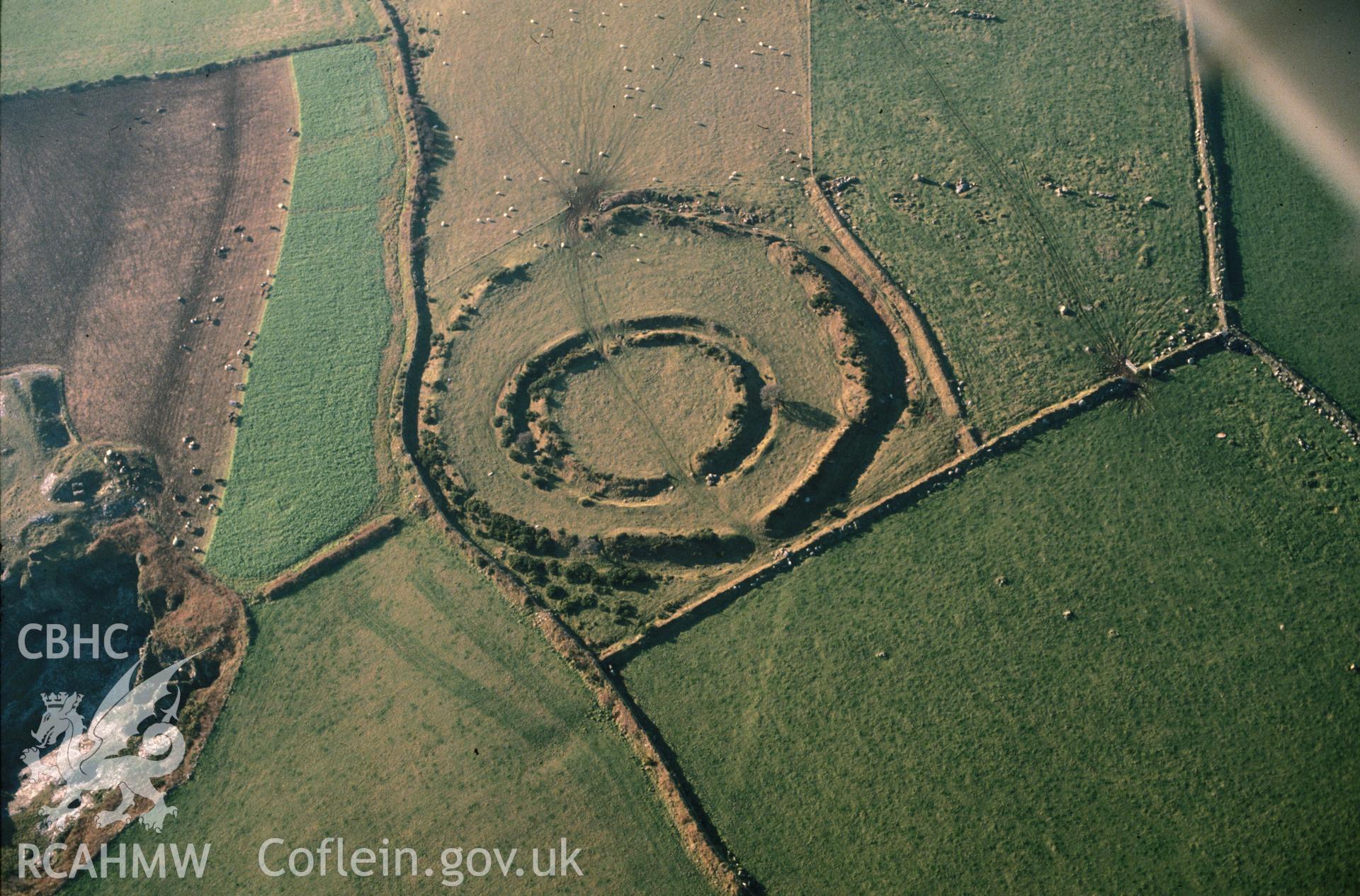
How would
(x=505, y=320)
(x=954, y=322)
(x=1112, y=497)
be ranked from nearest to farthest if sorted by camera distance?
(x=1112, y=497)
(x=954, y=322)
(x=505, y=320)

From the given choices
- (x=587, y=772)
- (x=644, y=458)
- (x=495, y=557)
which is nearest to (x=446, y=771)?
(x=587, y=772)

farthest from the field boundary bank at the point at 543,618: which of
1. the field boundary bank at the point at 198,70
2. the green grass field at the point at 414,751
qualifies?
the field boundary bank at the point at 198,70

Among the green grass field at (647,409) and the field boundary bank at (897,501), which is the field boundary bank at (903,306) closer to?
the field boundary bank at (897,501)

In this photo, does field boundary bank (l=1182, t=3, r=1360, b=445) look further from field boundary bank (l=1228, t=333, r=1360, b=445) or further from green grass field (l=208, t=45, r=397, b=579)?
green grass field (l=208, t=45, r=397, b=579)

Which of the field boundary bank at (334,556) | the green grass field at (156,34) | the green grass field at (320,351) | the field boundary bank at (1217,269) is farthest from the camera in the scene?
the green grass field at (156,34)

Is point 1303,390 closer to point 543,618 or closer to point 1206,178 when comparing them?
point 1206,178

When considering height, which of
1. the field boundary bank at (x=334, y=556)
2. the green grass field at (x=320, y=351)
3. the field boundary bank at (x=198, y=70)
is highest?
the field boundary bank at (x=198, y=70)

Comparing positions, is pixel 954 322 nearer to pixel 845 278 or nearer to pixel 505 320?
pixel 845 278
